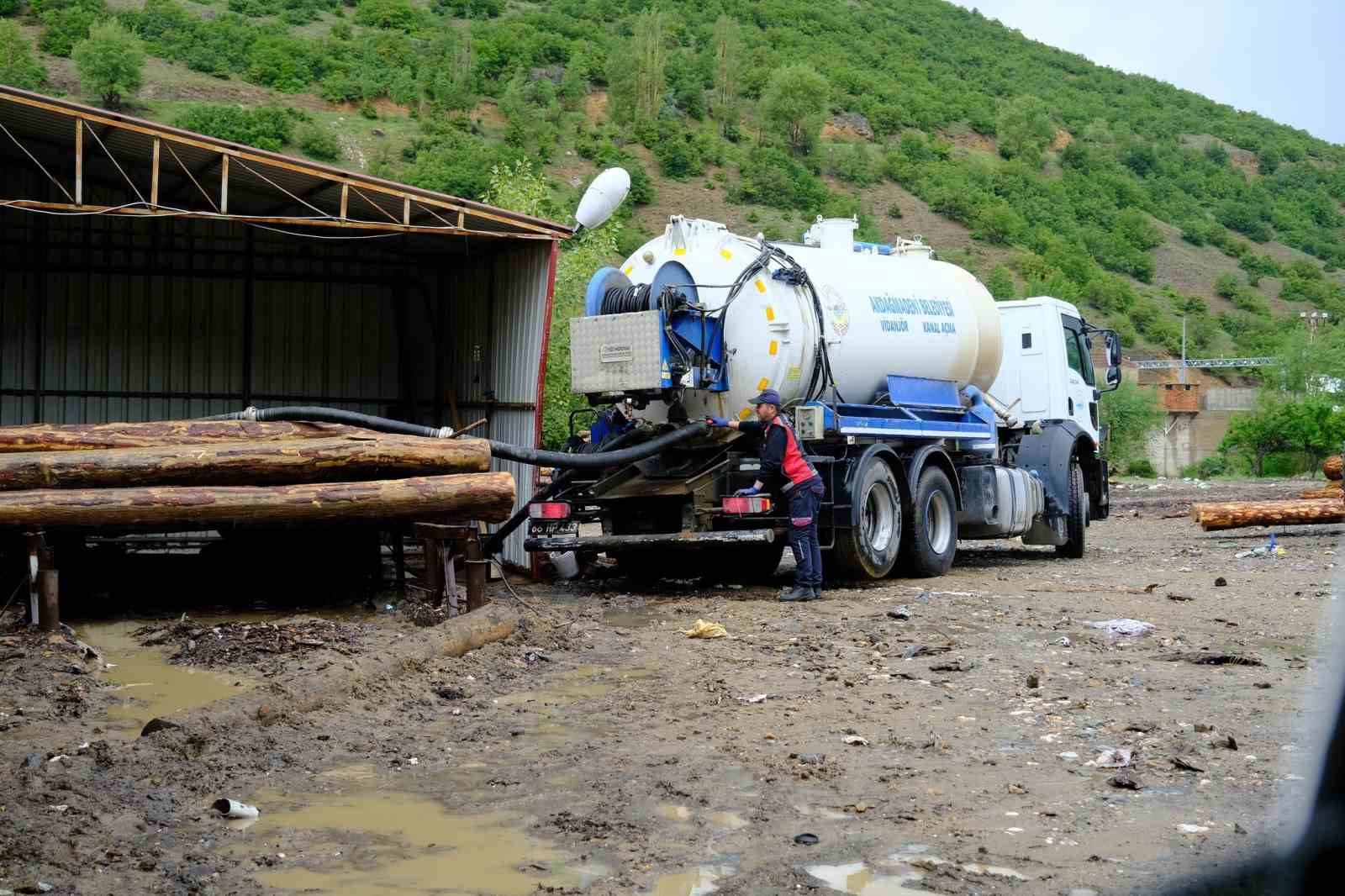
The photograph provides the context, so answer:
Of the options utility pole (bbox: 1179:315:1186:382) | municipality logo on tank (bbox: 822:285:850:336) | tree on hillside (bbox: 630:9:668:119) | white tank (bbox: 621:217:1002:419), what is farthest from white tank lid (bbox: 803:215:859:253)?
tree on hillside (bbox: 630:9:668:119)

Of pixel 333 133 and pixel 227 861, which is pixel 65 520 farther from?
pixel 333 133

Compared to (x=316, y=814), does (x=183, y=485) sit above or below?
above

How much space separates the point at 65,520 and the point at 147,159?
8164mm

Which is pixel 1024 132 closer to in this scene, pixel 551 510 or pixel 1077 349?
pixel 1077 349

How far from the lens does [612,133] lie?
94875mm

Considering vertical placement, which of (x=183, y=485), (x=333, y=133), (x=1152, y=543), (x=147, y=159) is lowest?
(x=1152, y=543)

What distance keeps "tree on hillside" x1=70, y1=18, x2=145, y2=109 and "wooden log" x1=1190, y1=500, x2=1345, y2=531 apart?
60.2 metres

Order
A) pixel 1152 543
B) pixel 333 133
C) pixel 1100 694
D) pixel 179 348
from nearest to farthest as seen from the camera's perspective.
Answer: pixel 1100 694, pixel 179 348, pixel 1152 543, pixel 333 133

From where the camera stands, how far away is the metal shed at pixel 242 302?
677 inches

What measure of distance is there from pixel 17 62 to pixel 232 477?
6912cm

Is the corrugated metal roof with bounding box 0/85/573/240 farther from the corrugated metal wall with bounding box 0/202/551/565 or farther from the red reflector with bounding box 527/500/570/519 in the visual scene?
the red reflector with bounding box 527/500/570/519

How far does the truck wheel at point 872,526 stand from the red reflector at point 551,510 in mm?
2688

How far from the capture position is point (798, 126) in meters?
105

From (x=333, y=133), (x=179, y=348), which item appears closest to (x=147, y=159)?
(x=179, y=348)
